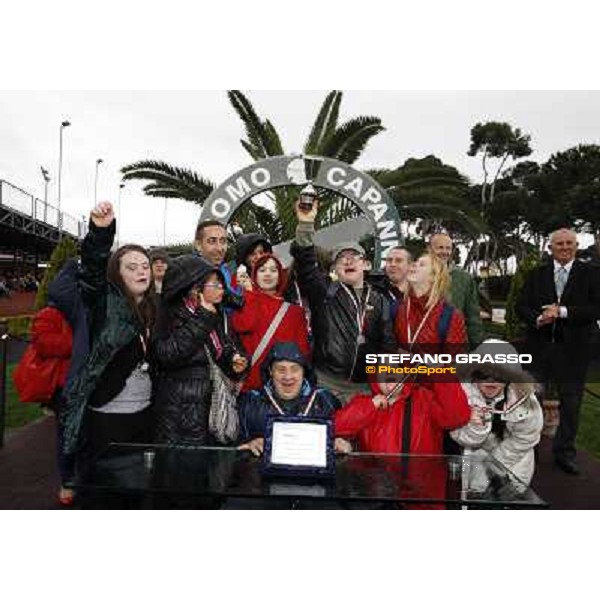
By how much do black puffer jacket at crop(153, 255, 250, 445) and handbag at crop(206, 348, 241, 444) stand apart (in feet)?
0.09

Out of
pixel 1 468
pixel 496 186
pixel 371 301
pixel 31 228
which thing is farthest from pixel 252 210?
pixel 496 186

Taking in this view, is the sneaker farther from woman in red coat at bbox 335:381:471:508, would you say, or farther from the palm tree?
the palm tree

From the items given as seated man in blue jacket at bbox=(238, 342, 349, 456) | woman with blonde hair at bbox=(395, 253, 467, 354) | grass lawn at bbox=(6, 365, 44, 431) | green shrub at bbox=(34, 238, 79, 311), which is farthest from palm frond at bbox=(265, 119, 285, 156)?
seated man in blue jacket at bbox=(238, 342, 349, 456)

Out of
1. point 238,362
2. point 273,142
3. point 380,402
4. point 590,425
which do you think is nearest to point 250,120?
point 273,142

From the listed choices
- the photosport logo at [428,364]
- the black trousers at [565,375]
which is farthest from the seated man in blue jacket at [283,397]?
the black trousers at [565,375]

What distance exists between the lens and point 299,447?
2.85 metres

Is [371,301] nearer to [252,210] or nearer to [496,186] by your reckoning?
[252,210]

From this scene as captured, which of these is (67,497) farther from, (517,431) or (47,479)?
(517,431)

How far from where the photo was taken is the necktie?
485 centimetres

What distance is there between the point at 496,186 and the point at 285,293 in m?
36.4

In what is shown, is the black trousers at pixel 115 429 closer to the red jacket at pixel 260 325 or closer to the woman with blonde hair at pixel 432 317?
the red jacket at pixel 260 325

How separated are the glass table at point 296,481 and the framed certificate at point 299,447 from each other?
54 mm

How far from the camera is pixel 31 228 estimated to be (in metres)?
22.8

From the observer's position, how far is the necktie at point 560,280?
4852 mm
